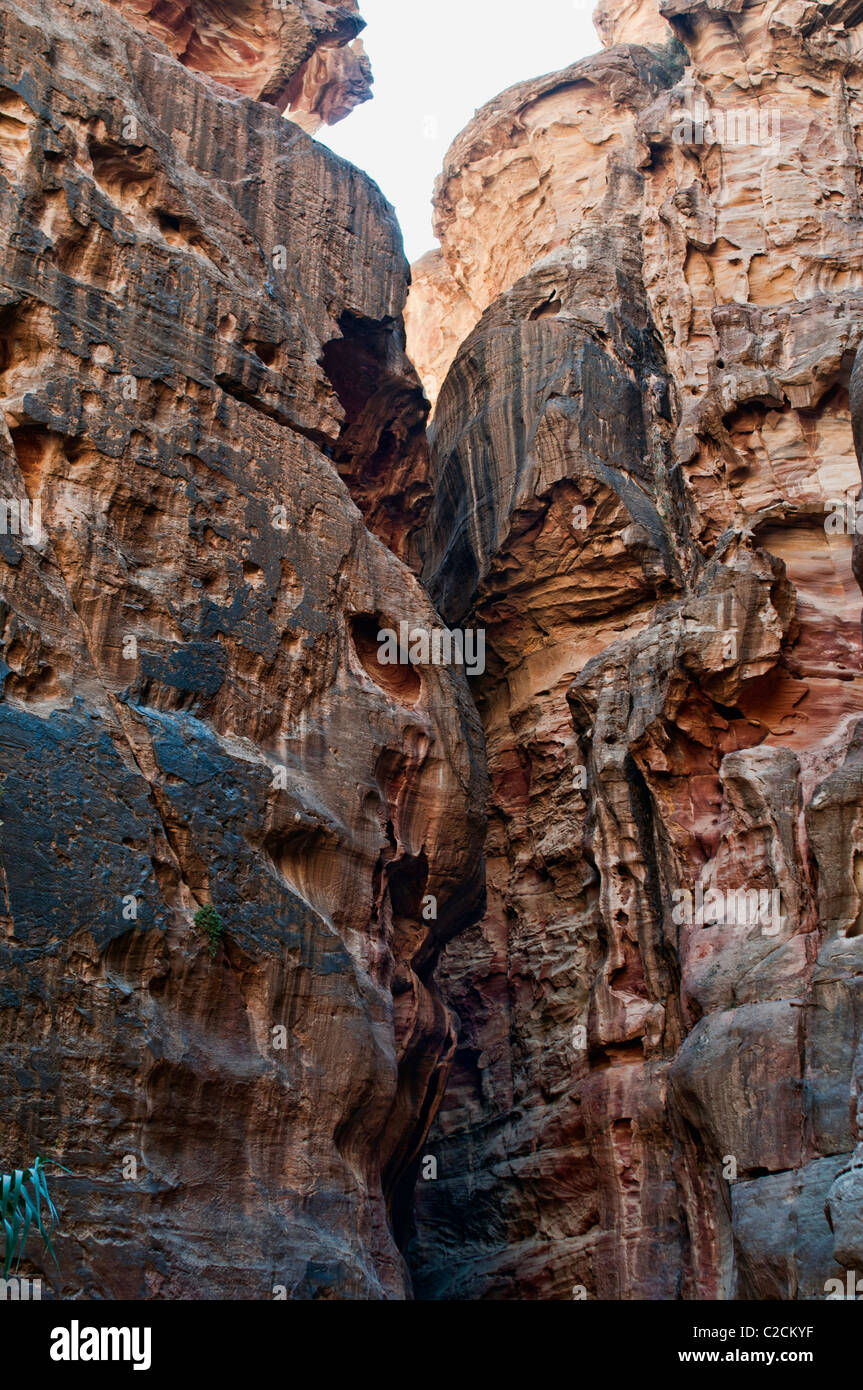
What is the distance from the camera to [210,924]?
18.0 metres

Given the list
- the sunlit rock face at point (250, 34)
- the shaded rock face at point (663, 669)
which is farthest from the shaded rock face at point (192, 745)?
the sunlit rock face at point (250, 34)

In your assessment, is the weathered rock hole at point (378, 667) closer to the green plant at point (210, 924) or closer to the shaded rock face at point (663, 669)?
the shaded rock face at point (663, 669)

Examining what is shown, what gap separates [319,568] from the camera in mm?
22031

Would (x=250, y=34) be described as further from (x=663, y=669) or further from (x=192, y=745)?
(x=192, y=745)

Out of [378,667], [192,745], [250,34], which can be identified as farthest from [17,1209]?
[250,34]

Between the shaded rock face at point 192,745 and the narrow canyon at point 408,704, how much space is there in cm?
6

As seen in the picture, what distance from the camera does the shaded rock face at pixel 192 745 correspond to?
647 inches

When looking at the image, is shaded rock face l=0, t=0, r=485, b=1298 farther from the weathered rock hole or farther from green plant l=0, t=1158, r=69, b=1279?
green plant l=0, t=1158, r=69, b=1279

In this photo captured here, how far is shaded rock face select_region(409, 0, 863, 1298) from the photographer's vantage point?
19.5 m

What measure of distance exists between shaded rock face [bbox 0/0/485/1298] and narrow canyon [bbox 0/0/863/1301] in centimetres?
6

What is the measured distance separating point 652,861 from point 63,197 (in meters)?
13.3

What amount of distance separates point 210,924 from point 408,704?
19.5 feet

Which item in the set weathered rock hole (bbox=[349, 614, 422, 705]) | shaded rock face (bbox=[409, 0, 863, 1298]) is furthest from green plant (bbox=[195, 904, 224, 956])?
shaded rock face (bbox=[409, 0, 863, 1298])

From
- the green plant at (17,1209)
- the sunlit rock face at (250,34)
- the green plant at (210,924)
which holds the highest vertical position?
the sunlit rock face at (250,34)
